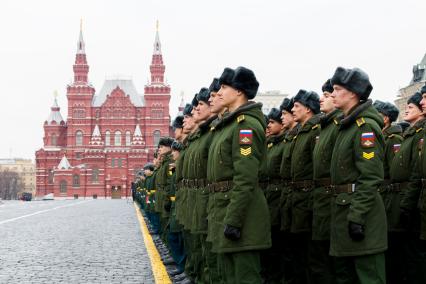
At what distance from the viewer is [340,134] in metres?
5.25

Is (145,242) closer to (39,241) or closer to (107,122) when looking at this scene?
(39,241)

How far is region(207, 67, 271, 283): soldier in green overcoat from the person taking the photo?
4824 millimetres

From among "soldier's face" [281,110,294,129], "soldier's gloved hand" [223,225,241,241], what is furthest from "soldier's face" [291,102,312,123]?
"soldier's gloved hand" [223,225,241,241]

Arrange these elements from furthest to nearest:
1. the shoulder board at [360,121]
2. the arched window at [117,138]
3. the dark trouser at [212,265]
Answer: the arched window at [117,138] < the dark trouser at [212,265] < the shoulder board at [360,121]

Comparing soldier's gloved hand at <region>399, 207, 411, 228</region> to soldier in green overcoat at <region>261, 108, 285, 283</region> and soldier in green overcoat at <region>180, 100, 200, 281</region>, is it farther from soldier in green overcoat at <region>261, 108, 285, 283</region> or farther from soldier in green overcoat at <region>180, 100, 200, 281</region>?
soldier in green overcoat at <region>180, 100, 200, 281</region>

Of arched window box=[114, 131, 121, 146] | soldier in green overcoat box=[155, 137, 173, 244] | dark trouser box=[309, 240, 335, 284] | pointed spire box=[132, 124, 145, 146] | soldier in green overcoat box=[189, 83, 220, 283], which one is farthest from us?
arched window box=[114, 131, 121, 146]

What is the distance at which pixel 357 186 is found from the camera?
482 cm

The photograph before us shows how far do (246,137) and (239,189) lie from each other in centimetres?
43

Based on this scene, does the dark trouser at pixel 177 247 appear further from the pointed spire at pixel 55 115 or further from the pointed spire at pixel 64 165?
the pointed spire at pixel 55 115

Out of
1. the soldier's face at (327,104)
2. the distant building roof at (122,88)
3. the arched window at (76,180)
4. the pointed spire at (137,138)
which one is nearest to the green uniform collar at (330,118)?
the soldier's face at (327,104)

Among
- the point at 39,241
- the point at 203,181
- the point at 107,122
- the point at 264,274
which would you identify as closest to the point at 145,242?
the point at 39,241

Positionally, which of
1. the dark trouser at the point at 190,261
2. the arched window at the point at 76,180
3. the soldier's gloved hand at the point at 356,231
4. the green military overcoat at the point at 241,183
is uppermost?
the arched window at the point at 76,180

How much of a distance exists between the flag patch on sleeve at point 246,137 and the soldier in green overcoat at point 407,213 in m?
1.97

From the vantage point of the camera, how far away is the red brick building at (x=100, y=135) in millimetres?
86438
